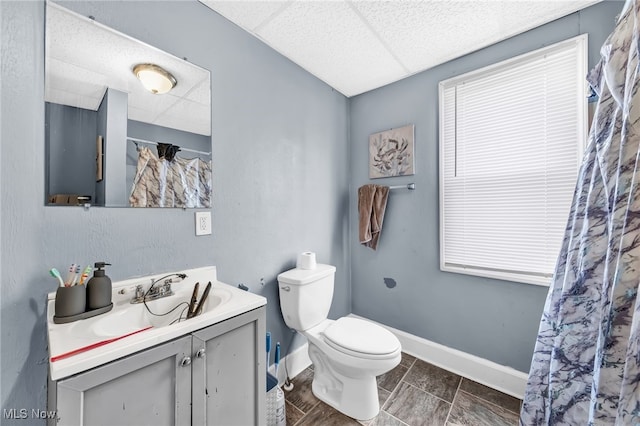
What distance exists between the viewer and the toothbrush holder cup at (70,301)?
0.80 m

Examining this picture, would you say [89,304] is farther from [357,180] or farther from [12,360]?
[357,180]

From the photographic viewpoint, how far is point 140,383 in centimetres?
70

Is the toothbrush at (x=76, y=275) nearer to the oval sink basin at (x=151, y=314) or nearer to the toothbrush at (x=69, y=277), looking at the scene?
the toothbrush at (x=69, y=277)

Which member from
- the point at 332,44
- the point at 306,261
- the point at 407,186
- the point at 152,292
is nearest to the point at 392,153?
the point at 407,186

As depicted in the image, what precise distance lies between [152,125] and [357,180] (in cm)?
161

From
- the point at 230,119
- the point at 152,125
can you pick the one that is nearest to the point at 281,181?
the point at 230,119

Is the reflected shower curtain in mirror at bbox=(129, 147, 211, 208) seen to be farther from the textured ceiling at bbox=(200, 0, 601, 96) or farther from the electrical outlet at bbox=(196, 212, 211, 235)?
the textured ceiling at bbox=(200, 0, 601, 96)

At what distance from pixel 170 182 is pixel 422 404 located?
1.89m

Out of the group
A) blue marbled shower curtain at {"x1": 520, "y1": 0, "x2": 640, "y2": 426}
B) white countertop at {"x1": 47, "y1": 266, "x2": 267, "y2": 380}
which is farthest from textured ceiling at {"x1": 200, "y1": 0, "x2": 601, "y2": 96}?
white countertop at {"x1": 47, "y1": 266, "x2": 267, "y2": 380}

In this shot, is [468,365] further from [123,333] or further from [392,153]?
[123,333]

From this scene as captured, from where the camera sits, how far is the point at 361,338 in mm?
1386

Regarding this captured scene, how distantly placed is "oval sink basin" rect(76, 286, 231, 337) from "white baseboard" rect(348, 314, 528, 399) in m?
1.59

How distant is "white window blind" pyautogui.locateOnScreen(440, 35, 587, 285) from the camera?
1.41 meters

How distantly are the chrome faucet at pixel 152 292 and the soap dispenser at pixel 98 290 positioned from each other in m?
0.12
